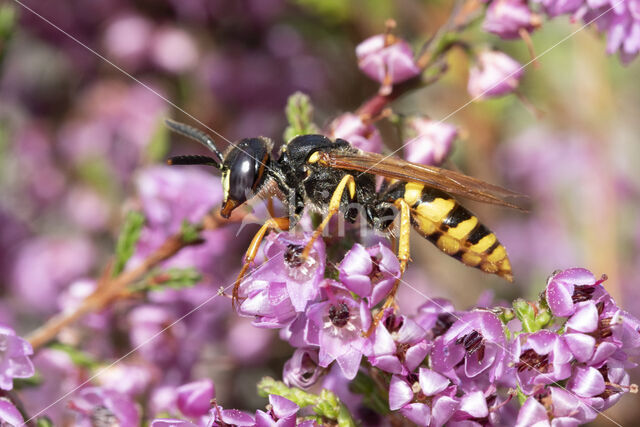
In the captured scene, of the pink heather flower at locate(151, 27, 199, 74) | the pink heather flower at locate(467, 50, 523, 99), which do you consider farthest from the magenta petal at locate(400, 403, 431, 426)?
the pink heather flower at locate(151, 27, 199, 74)

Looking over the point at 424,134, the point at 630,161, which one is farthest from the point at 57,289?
the point at 630,161

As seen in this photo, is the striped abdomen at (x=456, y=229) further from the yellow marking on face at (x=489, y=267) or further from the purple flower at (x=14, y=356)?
the purple flower at (x=14, y=356)

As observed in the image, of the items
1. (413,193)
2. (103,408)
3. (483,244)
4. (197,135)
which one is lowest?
(103,408)

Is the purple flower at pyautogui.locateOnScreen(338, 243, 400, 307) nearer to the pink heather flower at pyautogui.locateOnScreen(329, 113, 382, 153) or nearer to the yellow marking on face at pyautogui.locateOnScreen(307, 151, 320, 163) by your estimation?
the yellow marking on face at pyautogui.locateOnScreen(307, 151, 320, 163)

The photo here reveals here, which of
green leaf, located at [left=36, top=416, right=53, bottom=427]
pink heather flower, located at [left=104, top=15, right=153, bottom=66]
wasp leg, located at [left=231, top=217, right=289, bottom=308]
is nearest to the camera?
wasp leg, located at [left=231, top=217, right=289, bottom=308]

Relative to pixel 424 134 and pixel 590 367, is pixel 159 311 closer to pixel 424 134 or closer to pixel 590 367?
pixel 424 134

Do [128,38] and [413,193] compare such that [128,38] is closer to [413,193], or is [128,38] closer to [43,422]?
[413,193]

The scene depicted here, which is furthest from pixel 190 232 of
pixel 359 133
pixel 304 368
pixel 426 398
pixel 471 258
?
pixel 426 398
